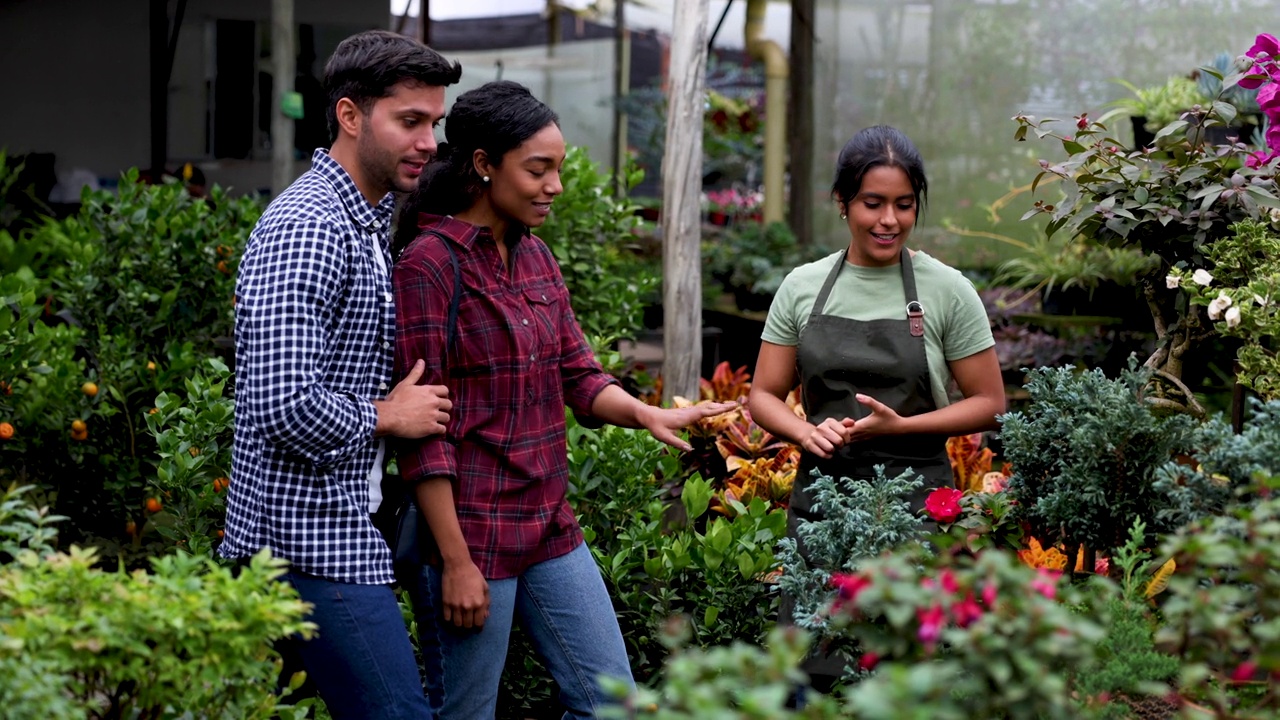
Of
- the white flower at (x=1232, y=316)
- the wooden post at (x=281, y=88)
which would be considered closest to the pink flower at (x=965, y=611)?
the white flower at (x=1232, y=316)

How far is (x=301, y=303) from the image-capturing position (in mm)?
2256

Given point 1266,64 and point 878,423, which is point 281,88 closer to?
point 878,423

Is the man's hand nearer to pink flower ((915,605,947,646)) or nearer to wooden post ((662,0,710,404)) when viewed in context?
pink flower ((915,605,947,646))

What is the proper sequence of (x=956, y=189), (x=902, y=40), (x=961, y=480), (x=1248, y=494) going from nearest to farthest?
(x=1248, y=494) < (x=961, y=480) < (x=956, y=189) < (x=902, y=40)

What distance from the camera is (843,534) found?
266cm

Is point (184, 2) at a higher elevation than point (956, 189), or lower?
higher

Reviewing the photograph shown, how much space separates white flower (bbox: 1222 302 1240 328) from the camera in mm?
2881

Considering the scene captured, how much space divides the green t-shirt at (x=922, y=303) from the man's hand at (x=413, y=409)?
0.90m

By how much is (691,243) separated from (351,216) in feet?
10.4

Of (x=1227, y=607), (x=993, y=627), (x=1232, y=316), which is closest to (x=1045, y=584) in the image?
(x=993, y=627)

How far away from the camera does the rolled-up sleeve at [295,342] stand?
225 cm

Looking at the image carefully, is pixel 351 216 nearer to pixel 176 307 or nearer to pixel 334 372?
pixel 334 372

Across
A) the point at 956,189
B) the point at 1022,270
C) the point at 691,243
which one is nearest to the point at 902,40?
the point at 956,189

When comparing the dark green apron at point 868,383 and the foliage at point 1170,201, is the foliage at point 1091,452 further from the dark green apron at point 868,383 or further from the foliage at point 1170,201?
the foliage at point 1170,201
